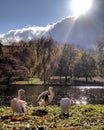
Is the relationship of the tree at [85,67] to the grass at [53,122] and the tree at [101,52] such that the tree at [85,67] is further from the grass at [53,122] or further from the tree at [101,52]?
the grass at [53,122]

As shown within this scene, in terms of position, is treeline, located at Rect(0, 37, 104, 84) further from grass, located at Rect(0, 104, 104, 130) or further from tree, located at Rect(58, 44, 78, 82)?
grass, located at Rect(0, 104, 104, 130)

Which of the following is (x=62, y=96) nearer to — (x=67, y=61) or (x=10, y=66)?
(x=10, y=66)

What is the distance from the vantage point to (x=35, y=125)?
14445 millimetres

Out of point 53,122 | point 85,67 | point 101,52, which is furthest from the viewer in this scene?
point 85,67

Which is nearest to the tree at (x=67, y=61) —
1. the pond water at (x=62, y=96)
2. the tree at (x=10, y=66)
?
the tree at (x=10, y=66)

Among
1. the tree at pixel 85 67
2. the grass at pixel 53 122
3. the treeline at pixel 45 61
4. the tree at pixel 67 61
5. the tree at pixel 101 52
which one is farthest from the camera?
the tree at pixel 85 67

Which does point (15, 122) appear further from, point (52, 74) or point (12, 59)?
point (52, 74)

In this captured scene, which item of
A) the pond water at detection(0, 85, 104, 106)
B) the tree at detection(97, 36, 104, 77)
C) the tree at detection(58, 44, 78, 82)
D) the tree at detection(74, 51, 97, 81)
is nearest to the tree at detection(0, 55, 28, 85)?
the tree at detection(58, 44, 78, 82)

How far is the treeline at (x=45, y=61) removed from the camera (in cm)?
8994

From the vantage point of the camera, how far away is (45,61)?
10044 cm

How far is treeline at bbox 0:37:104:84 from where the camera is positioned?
89938 mm

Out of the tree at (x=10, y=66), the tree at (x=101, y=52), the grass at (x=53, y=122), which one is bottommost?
the grass at (x=53, y=122)

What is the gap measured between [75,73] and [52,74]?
13.1 meters

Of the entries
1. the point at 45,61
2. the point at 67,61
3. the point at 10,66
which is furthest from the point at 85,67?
the point at 10,66
